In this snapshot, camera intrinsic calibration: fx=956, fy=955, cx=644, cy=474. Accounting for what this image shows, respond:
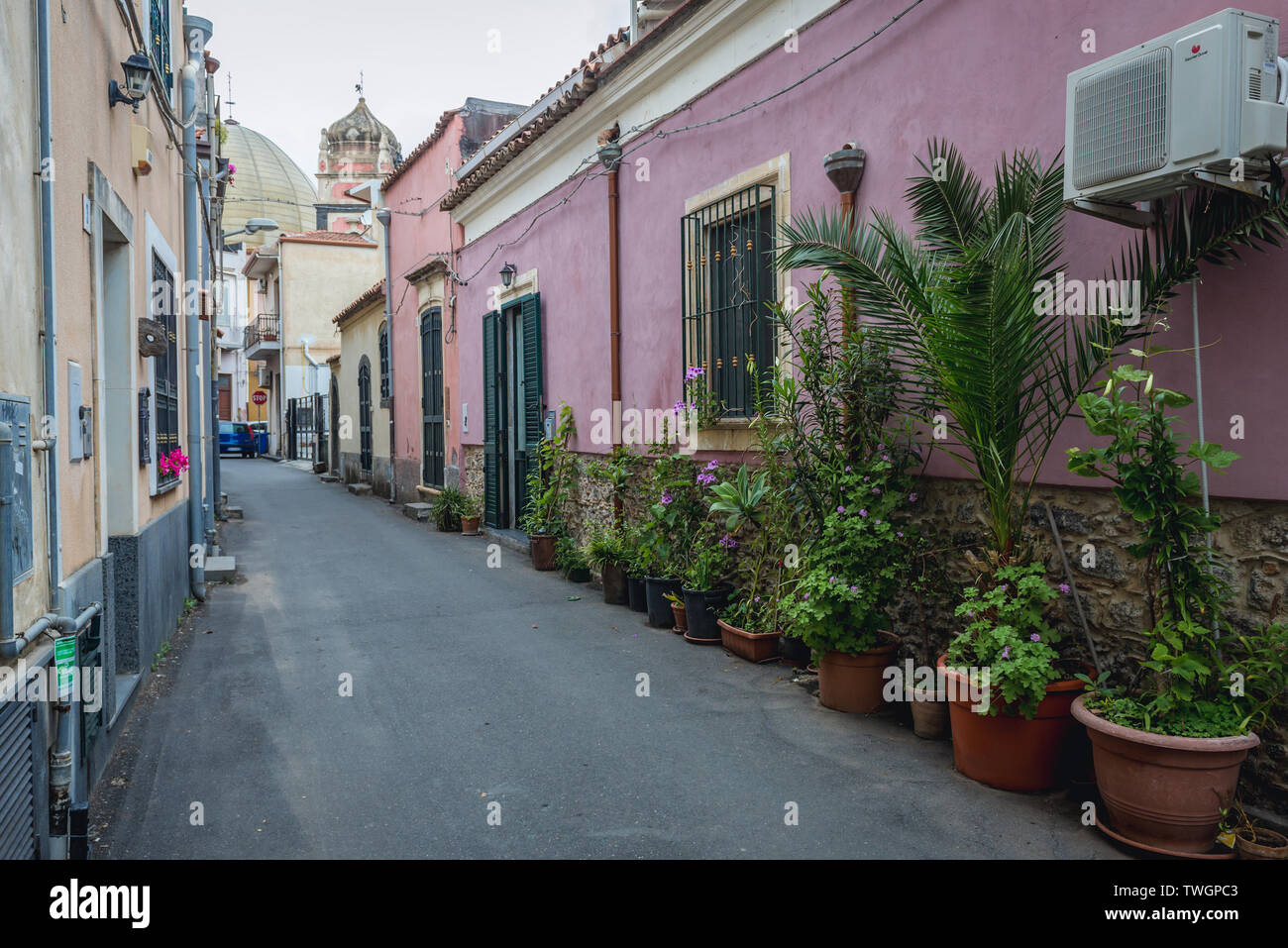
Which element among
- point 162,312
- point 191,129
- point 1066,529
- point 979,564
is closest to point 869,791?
point 979,564

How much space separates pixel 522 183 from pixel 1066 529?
8792 mm

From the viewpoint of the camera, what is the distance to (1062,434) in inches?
170

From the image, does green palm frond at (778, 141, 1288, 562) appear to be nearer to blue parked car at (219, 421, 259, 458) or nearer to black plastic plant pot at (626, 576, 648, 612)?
black plastic plant pot at (626, 576, 648, 612)

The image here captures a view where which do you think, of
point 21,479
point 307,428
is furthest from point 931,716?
point 307,428

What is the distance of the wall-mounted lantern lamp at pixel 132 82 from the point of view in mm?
5000

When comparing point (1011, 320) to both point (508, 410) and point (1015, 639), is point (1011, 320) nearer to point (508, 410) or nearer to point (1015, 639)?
point (1015, 639)

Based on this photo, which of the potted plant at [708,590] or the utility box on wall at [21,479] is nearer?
the utility box on wall at [21,479]

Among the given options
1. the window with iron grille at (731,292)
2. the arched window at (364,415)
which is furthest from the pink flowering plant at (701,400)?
the arched window at (364,415)

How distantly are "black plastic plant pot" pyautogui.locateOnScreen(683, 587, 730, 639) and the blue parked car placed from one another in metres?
31.1

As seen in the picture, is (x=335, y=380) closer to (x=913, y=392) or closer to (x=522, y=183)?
(x=522, y=183)

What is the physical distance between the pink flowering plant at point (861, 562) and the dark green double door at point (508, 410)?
6383 mm

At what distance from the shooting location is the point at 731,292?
23.4ft

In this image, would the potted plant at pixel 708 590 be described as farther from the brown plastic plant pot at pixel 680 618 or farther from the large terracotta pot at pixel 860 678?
the large terracotta pot at pixel 860 678
